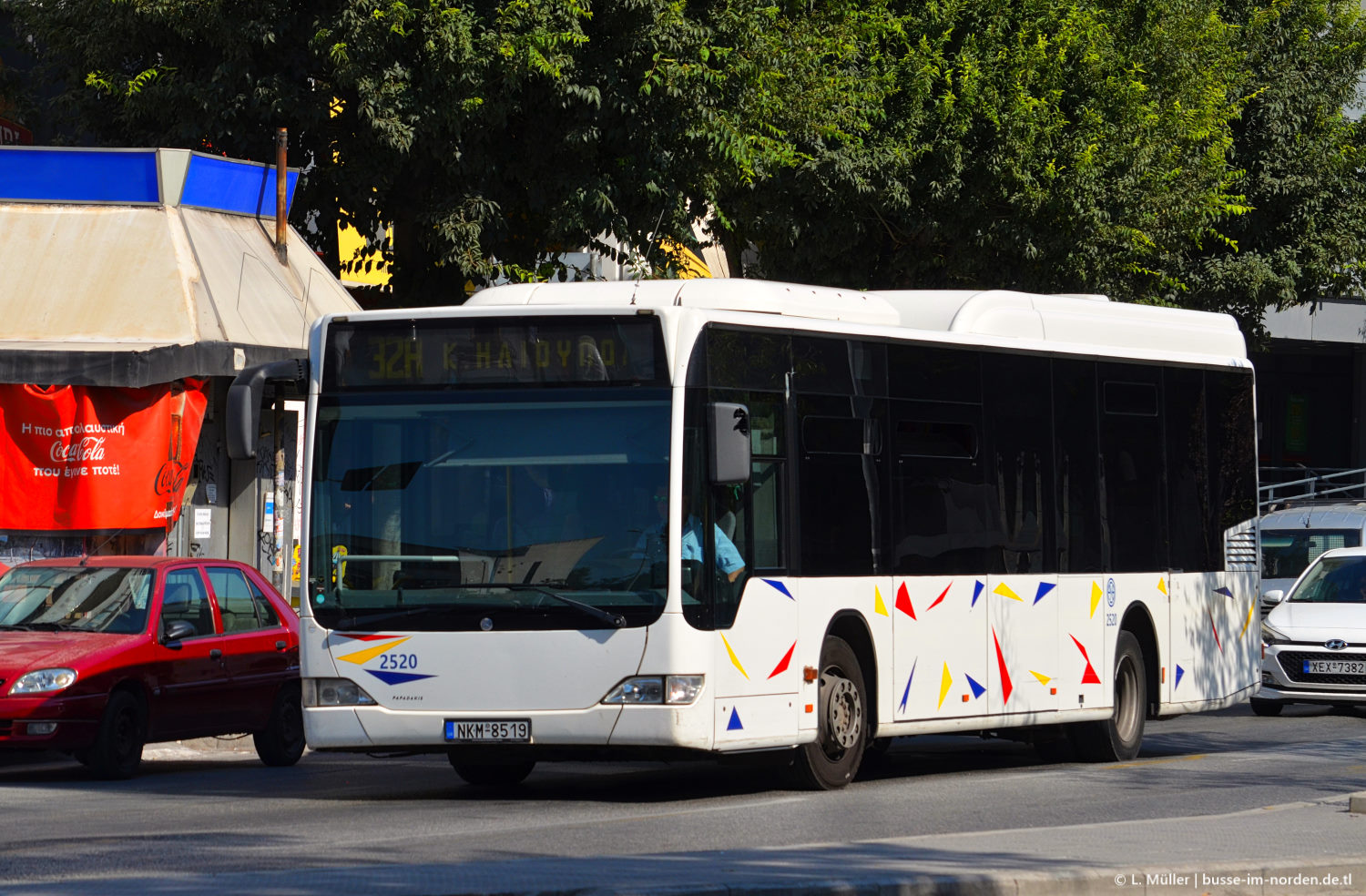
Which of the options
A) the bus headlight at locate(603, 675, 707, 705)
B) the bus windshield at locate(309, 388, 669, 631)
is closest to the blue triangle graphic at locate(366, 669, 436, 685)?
the bus windshield at locate(309, 388, 669, 631)

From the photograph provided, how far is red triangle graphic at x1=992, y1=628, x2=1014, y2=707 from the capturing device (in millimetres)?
13781

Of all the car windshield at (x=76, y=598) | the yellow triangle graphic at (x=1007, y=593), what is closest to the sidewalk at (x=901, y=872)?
the yellow triangle graphic at (x=1007, y=593)

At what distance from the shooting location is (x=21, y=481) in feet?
62.6

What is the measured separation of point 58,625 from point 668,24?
352 inches

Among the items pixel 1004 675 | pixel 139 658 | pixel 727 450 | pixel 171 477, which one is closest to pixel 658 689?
pixel 727 450

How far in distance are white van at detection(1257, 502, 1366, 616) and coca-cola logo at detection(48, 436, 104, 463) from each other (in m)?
14.4

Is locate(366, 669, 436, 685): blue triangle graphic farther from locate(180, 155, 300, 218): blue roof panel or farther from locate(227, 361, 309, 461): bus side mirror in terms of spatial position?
locate(180, 155, 300, 218): blue roof panel

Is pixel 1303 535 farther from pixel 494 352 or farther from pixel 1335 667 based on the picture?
pixel 494 352

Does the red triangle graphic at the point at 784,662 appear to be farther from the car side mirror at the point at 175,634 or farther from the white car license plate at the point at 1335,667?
the white car license plate at the point at 1335,667

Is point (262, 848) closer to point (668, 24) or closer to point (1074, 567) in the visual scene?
point (1074, 567)

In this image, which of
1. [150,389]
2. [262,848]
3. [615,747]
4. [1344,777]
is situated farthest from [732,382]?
[150,389]

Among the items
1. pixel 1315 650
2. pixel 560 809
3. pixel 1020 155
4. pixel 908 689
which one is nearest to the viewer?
pixel 560 809

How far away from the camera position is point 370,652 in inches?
452

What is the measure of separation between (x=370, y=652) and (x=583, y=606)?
1266mm
